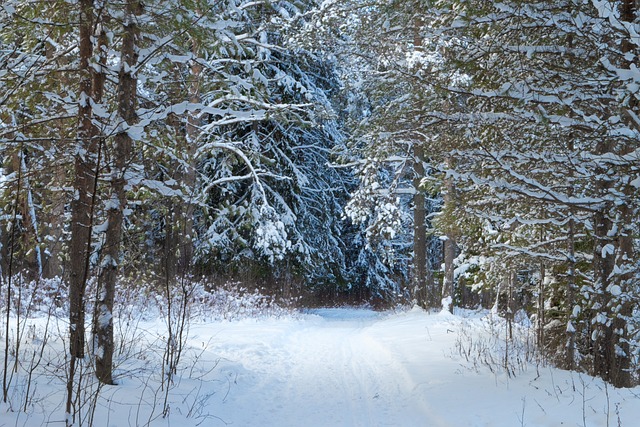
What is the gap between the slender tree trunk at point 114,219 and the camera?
5328 mm

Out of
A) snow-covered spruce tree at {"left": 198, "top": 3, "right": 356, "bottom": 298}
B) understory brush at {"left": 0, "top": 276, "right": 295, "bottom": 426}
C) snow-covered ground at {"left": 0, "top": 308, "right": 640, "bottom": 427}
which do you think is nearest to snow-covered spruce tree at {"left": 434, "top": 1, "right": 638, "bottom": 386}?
snow-covered ground at {"left": 0, "top": 308, "right": 640, "bottom": 427}

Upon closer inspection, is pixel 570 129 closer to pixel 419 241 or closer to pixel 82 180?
pixel 82 180

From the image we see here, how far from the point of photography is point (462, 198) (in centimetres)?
784

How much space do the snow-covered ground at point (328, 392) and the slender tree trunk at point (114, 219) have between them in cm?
38

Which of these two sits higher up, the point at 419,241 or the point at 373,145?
the point at 373,145

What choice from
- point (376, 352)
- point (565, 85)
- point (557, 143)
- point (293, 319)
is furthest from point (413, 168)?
point (565, 85)

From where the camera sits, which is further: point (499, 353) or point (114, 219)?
point (499, 353)

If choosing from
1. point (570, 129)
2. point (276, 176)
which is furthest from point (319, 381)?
point (276, 176)

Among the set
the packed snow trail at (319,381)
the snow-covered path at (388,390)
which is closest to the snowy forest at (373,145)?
the snow-covered path at (388,390)

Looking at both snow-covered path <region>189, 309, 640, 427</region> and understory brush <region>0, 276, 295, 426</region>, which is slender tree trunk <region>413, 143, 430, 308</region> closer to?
snow-covered path <region>189, 309, 640, 427</region>

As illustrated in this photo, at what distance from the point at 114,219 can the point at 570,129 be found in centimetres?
612

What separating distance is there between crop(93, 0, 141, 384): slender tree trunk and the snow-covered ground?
15.0 inches

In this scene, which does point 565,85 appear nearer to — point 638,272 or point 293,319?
point 638,272

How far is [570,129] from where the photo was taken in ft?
23.2
